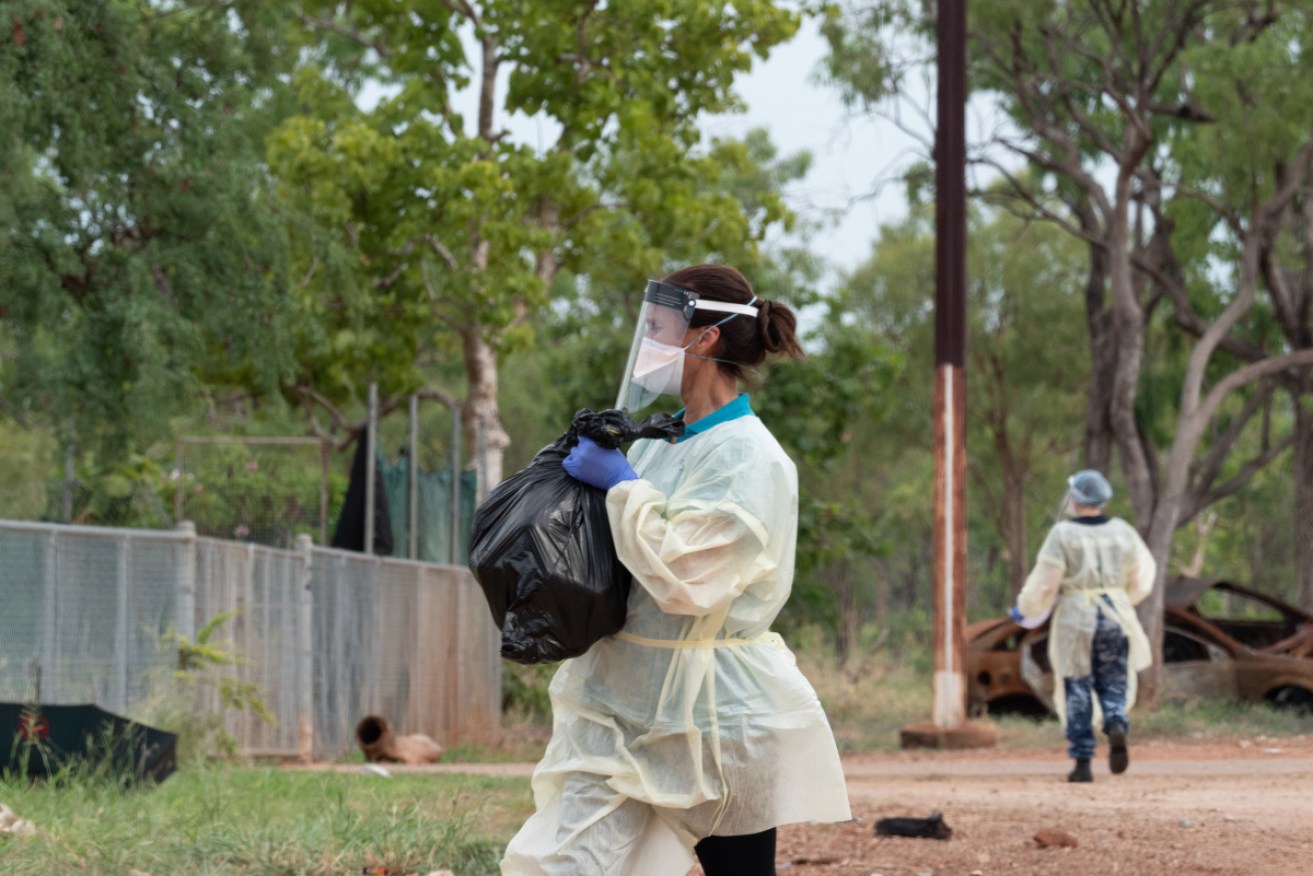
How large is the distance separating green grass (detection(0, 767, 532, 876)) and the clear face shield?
9.03 ft

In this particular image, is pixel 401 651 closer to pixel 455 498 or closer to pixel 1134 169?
pixel 455 498

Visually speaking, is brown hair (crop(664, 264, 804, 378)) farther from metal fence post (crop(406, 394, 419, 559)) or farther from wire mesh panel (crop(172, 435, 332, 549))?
wire mesh panel (crop(172, 435, 332, 549))

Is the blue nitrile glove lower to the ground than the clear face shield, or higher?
lower

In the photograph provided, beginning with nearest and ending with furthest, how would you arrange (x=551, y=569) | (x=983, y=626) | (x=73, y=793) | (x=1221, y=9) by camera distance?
(x=551, y=569) < (x=73, y=793) < (x=983, y=626) < (x=1221, y=9)

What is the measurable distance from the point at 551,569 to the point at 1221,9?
1949 cm

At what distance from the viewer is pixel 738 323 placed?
4.48 m

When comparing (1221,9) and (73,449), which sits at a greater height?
(1221,9)

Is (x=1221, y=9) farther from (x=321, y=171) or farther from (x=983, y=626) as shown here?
(x=321, y=171)

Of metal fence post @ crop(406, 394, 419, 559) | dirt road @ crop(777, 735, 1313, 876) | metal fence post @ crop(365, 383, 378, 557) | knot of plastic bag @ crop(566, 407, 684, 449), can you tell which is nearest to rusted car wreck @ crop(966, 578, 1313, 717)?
dirt road @ crop(777, 735, 1313, 876)

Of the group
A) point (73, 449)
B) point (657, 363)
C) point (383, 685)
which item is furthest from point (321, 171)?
point (657, 363)

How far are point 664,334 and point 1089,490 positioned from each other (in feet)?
26.7

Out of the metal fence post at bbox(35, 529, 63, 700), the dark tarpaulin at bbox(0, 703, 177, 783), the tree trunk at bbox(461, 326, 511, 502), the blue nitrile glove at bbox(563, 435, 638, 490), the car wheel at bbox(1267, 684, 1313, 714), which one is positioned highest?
the tree trunk at bbox(461, 326, 511, 502)

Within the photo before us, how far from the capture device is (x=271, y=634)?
504 inches

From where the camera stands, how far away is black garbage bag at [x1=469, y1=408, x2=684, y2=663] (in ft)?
13.3
